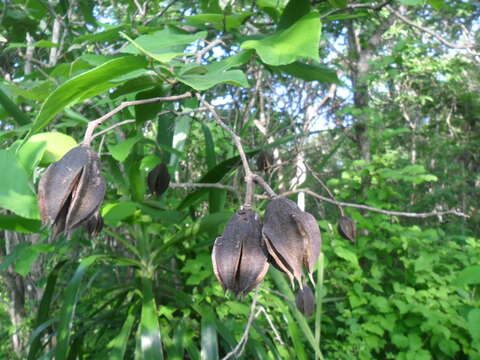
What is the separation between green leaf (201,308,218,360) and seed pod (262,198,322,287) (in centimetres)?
100

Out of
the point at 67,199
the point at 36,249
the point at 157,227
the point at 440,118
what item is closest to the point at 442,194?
the point at 440,118

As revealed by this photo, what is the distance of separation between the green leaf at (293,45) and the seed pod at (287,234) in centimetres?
21

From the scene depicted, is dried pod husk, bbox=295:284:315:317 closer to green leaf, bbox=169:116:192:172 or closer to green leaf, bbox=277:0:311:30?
green leaf, bbox=169:116:192:172

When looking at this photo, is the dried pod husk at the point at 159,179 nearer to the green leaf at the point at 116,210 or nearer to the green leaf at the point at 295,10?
the green leaf at the point at 116,210

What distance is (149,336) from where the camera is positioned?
1.41 metres

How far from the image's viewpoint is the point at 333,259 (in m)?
3.13

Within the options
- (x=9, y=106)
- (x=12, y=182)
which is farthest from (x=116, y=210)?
(x=12, y=182)

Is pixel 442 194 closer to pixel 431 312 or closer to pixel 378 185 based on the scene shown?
pixel 378 185

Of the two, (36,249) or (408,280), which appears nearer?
(36,249)

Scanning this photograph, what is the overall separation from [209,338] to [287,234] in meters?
1.08

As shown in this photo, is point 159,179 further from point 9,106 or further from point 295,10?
point 295,10

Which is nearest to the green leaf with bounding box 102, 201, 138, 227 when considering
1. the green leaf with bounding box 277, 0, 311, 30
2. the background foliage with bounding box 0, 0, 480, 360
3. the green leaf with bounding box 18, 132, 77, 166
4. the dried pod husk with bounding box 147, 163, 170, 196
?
the background foliage with bounding box 0, 0, 480, 360

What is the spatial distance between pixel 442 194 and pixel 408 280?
3327 millimetres

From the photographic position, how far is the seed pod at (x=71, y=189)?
59 centimetres
